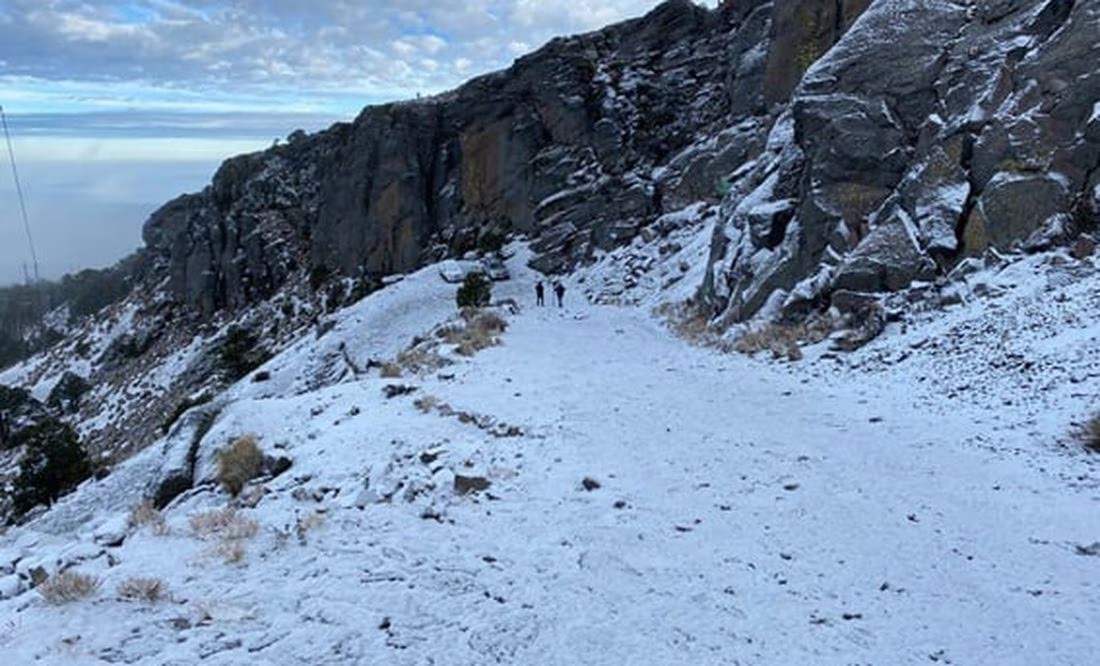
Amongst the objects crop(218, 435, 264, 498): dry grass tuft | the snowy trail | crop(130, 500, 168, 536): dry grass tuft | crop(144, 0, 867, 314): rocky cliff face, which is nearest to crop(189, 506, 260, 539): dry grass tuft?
crop(130, 500, 168, 536): dry grass tuft

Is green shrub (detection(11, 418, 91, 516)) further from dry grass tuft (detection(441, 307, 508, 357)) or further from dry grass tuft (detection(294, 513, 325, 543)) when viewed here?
dry grass tuft (detection(294, 513, 325, 543))

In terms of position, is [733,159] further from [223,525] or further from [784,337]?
[223,525]

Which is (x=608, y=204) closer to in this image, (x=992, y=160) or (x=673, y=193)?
(x=673, y=193)

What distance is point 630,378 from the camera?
1566cm

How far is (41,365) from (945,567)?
4050 inches

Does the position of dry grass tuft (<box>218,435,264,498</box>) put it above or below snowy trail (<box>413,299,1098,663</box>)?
below

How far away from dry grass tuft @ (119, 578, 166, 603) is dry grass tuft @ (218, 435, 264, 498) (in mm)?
4768

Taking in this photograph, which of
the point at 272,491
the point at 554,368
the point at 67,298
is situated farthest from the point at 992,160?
the point at 67,298

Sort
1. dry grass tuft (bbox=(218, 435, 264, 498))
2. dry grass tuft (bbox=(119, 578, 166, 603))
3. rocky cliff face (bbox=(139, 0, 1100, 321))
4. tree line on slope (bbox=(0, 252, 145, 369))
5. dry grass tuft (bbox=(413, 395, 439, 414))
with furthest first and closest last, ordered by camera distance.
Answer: tree line on slope (bbox=(0, 252, 145, 369)), rocky cliff face (bbox=(139, 0, 1100, 321)), dry grass tuft (bbox=(413, 395, 439, 414)), dry grass tuft (bbox=(218, 435, 264, 498)), dry grass tuft (bbox=(119, 578, 166, 603))

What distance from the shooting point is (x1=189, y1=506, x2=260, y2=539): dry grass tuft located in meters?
7.46

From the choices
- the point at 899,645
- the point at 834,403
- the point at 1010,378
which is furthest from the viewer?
the point at 834,403

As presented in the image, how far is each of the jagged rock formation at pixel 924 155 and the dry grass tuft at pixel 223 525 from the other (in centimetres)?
1448

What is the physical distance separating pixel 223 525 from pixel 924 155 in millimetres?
18149

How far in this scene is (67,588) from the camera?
593cm
